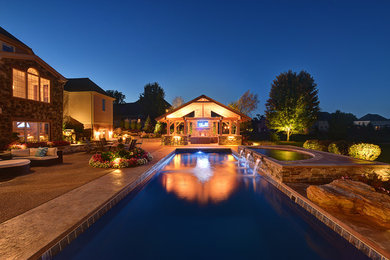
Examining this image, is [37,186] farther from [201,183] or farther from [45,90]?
[45,90]

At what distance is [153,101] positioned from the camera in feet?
149

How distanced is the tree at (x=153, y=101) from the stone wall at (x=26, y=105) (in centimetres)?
2979

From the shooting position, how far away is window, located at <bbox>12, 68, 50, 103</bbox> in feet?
38.0

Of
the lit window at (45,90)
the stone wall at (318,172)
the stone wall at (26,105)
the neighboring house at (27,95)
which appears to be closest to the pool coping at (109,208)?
the stone wall at (318,172)

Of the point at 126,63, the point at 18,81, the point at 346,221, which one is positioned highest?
the point at 126,63

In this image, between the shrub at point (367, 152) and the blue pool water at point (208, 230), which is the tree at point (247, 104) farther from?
the blue pool water at point (208, 230)

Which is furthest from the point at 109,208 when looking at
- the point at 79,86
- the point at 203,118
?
the point at 79,86

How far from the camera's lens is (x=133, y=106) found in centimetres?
4781

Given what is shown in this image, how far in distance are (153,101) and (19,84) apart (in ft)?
112

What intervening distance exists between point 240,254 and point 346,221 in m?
2.35

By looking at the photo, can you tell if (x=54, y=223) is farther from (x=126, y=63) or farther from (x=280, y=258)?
(x=126, y=63)

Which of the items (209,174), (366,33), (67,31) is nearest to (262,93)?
(366,33)

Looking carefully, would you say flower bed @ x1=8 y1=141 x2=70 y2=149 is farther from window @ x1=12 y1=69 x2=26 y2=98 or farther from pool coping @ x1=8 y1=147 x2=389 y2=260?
pool coping @ x1=8 y1=147 x2=389 y2=260

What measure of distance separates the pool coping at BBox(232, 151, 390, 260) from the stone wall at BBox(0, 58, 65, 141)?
1537cm
